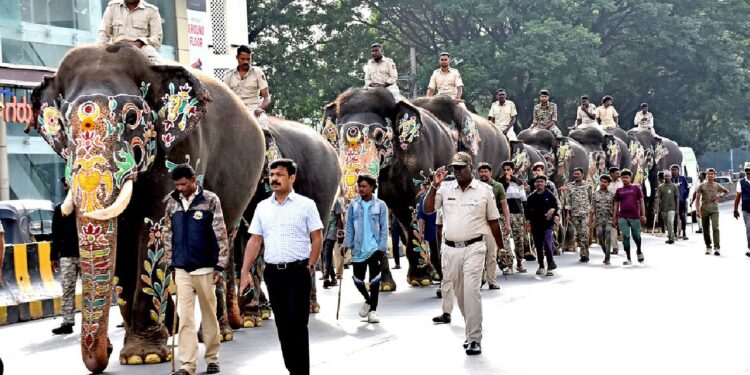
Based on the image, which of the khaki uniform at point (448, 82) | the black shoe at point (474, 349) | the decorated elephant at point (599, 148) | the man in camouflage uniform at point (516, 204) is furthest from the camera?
the decorated elephant at point (599, 148)

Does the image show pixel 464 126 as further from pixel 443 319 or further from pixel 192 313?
pixel 192 313

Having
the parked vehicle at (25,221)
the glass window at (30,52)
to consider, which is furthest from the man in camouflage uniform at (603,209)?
the glass window at (30,52)

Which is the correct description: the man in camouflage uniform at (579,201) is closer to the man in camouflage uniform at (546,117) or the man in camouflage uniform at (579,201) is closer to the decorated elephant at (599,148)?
the man in camouflage uniform at (546,117)

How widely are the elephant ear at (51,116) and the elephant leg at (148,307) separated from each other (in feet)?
3.17

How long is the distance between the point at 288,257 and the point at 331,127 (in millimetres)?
8324

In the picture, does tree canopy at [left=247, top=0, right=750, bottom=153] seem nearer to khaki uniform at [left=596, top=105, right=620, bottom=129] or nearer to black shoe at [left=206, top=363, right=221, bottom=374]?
khaki uniform at [left=596, top=105, right=620, bottom=129]

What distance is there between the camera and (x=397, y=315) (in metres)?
13.3

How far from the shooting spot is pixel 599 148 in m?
28.0

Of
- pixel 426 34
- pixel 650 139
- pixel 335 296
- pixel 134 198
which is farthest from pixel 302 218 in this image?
pixel 426 34

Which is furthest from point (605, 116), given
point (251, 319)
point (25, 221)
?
point (251, 319)

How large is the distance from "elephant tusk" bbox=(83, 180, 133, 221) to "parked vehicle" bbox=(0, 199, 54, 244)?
8.75 meters

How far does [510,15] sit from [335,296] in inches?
1015

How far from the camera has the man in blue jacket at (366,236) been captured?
1273 cm

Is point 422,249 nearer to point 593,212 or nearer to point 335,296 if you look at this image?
point 335,296
